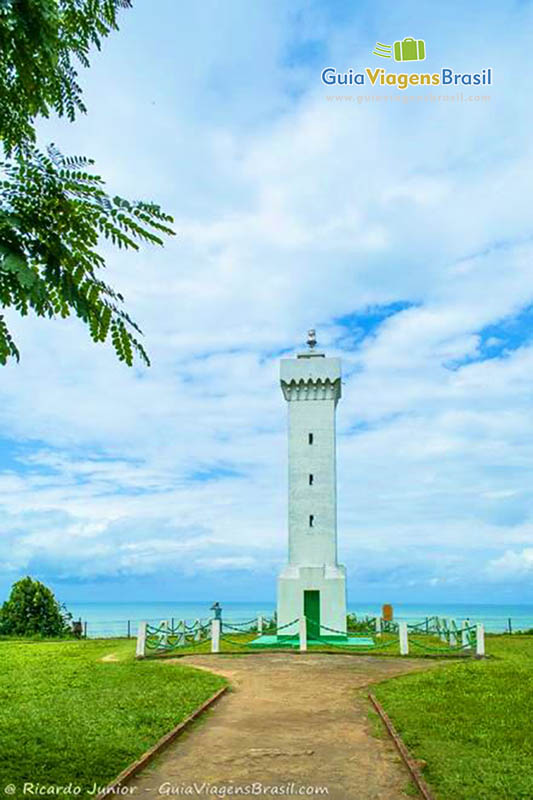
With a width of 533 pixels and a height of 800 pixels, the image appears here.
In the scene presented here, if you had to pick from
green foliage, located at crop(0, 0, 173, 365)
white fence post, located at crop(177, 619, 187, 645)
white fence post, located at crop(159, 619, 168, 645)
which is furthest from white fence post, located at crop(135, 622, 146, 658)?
green foliage, located at crop(0, 0, 173, 365)

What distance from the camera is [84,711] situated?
11.8 meters

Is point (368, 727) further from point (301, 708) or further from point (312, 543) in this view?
point (312, 543)

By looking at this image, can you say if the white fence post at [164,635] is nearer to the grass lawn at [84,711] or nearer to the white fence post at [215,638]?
the white fence post at [215,638]

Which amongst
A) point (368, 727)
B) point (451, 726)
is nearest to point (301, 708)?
point (368, 727)

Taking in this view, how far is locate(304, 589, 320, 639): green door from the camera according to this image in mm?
26562

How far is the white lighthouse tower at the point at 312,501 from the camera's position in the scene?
26484 mm

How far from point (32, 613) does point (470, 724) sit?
76.5 ft

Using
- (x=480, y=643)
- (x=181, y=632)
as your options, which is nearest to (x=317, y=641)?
(x=181, y=632)

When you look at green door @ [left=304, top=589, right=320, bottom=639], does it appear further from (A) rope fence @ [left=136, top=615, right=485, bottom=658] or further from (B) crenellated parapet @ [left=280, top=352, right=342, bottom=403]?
(B) crenellated parapet @ [left=280, top=352, right=342, bottom=403]

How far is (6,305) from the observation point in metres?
4.85

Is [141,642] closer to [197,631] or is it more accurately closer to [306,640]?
[197,631]

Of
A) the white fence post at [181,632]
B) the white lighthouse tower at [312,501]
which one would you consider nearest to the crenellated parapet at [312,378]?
the white lighthouse tower at [312,501]

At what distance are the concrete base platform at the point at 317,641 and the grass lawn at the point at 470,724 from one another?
7.24 metres

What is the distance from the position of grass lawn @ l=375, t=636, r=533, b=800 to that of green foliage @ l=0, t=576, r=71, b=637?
60.5ft
